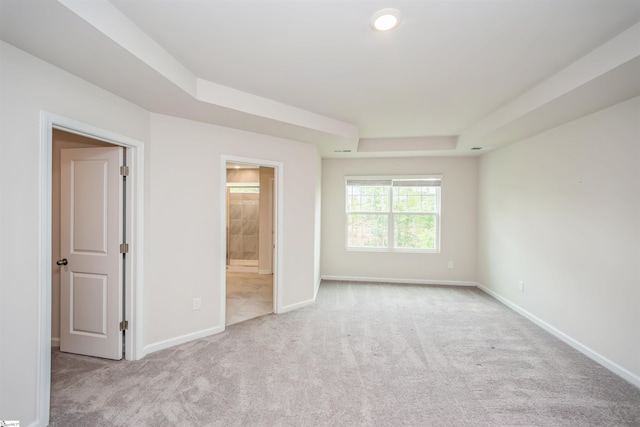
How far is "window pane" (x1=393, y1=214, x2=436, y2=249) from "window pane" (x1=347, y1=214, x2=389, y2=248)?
229 millimetres

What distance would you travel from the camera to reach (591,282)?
2.75 metres

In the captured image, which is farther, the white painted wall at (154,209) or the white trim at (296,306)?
the white trim at (296,306)

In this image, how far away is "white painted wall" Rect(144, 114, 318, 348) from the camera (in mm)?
2783

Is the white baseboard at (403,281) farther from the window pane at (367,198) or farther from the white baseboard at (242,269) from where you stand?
the white baseboard at (242,269)

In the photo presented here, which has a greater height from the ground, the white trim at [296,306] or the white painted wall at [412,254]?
the white painted wall at [412,254]

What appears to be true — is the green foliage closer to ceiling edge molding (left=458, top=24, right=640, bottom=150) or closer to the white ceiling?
ceiling edge molding (left=458, top=24, right=640, bottom=150)

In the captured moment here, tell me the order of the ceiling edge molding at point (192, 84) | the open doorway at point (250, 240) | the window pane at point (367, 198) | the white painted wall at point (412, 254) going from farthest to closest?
the window pane at point (367, 198) → the white painted wall at point (412, 254) → the open doorway at point (250, 240) → the ceiling edge molding at point (192, 84)

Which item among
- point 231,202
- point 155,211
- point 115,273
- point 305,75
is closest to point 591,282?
point 305,75

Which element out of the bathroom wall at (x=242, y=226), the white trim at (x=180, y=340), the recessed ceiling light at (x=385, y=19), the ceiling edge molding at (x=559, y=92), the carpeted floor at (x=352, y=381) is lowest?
the carpeted floor at (x=352, y=381)

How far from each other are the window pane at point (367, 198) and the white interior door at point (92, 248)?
385 cm

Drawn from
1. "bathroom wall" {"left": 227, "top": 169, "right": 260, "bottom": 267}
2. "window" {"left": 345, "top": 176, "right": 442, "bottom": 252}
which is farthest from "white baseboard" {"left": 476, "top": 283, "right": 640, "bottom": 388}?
"bathroom wall" {"left": 227, "top": 169, "right": 260, "bottom": 267}

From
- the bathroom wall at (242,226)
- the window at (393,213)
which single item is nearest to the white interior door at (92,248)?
the window at (393,213)

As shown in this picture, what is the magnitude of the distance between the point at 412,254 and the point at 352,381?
11.3 feet

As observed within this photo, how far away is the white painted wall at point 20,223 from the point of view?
61.6 inches
